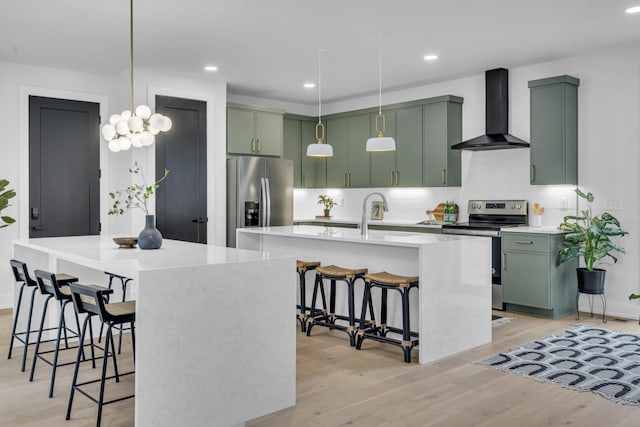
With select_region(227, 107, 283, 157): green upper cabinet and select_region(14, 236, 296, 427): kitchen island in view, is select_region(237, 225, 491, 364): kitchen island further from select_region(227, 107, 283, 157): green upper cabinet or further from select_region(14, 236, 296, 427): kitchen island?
select_region(227, 107, 283, 157): green upper cabinet

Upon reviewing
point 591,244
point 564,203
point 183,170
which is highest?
point 183,170

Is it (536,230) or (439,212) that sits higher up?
(439,212)

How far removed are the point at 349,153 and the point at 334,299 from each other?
11.6 feet

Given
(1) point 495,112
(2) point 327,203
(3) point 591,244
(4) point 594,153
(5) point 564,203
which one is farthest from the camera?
(2) point 327,203

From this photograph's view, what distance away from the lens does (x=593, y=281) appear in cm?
533

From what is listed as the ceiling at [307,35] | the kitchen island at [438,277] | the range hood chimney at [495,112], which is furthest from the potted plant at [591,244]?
the ceiling at [307,35]

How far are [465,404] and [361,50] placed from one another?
3.60 m

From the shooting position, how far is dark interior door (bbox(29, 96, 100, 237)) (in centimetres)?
618

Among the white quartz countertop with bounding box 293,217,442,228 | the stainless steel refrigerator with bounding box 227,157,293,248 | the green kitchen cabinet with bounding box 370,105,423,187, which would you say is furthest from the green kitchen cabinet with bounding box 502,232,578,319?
the stainless steel refrigerator with bounding box 227,157,293,248

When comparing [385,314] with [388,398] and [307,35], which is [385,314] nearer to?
[388,398]

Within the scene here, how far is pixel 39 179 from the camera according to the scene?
621 centimetres

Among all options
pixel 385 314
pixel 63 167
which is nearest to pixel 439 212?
pixel 385 314

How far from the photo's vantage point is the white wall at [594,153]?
541cm

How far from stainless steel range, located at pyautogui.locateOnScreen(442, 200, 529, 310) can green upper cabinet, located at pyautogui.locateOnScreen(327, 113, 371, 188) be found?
175 centimetres
